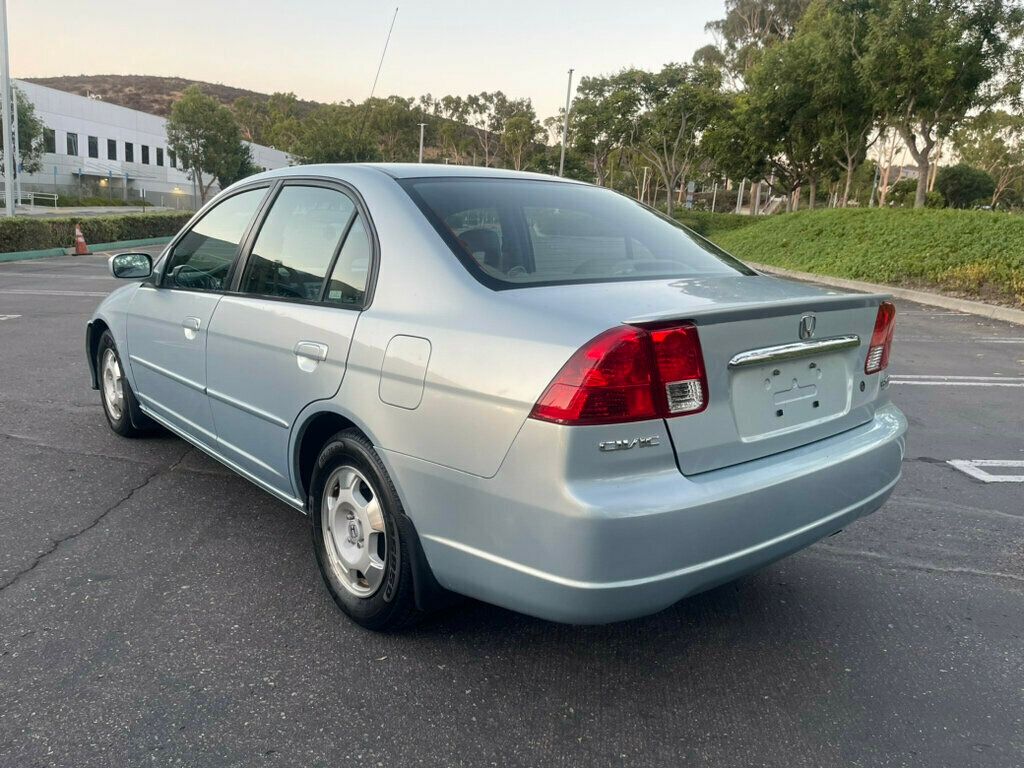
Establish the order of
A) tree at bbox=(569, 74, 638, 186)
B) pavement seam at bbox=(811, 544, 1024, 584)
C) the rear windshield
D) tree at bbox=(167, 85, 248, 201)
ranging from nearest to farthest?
1. the rear windshield
2. pavement seam at bbox=(811, 544, 1024, 584)
3. tree at bbox=(569, 74, 638, 186)
4. tree at bbox=(167, 85, 248, 201)

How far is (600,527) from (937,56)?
23.3 meters

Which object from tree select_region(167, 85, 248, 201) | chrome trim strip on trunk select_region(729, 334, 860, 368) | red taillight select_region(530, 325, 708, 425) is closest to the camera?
red taillight select_region(530, 325, 708, 425)

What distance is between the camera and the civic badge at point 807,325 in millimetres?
2471

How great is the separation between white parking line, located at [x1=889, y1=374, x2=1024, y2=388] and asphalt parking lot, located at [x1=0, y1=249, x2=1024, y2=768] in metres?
3.30

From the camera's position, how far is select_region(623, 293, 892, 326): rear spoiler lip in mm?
2164

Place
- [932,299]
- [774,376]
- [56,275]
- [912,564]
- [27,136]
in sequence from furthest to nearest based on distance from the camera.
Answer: [27,136], [56,275], [932,299], [912,564], [774,376]

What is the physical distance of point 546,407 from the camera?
2.08 m

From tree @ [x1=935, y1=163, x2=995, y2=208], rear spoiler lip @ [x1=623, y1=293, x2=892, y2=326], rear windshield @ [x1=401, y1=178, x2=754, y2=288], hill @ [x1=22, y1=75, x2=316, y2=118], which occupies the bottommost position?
rear spoiler lip @ [x1=623, y1=293, x2=892, y2=326]

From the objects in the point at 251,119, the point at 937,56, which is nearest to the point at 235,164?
the point at 937,56

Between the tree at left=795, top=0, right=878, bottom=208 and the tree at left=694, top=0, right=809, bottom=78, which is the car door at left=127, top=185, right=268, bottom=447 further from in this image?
the tree at left=694, top=0, right=809, bottom=78

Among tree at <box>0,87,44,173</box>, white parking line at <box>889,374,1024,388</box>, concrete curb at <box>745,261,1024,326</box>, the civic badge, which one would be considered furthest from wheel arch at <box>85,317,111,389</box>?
tree at <box>0,87,44,173</box>

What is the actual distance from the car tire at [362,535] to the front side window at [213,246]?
122cm

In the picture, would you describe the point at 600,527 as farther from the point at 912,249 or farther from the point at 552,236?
the point at 912,249

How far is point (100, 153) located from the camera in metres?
65.0
